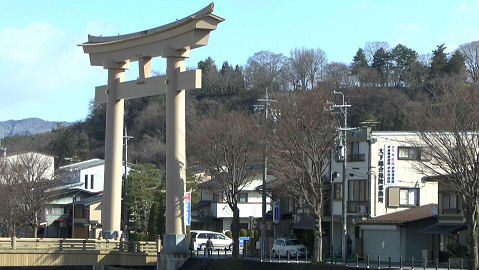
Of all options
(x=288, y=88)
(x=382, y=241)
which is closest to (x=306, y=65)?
(x=288, y=88)

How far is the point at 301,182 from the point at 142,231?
28.3 m

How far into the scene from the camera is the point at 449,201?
160 feet

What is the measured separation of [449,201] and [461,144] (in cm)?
1064

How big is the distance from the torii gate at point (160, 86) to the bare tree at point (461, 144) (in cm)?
1273

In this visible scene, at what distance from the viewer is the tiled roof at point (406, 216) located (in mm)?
52000

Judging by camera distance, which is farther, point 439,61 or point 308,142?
point 439,61

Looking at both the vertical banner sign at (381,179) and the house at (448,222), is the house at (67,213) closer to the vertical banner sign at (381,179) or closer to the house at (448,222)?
the vertical banner sign at (381,179)

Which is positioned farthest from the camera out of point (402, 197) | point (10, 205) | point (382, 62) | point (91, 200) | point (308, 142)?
point (382, 62)

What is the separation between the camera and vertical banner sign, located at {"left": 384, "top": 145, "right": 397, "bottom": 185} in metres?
56.1

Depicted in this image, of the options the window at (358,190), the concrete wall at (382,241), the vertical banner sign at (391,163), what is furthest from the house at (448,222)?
the window at (358,190)

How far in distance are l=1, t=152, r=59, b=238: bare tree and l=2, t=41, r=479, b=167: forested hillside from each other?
2857 centimetres

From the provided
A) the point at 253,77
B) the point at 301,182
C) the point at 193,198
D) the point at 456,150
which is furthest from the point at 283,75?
the point at 456,150

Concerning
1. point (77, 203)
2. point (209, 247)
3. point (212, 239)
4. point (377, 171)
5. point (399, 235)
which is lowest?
point (209, 247)

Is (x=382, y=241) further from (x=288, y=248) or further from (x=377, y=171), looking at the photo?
(x=288, y=248)
